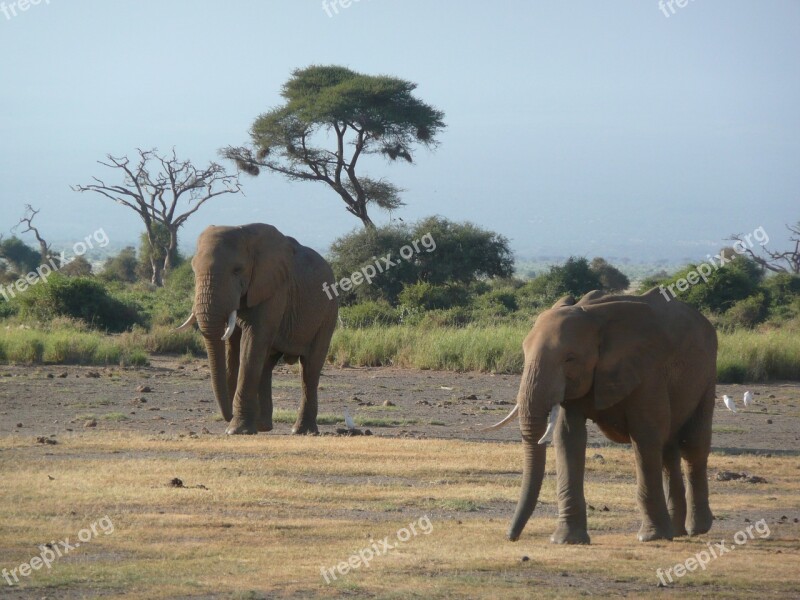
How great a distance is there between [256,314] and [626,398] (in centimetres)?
685

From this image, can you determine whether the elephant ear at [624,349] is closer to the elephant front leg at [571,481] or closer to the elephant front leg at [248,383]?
the elephant front leg at [571,481]

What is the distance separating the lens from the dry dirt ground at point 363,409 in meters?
14.6

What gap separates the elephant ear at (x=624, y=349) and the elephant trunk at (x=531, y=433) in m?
0.50

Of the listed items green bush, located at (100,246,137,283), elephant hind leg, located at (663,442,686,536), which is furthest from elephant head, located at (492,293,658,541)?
green bush, located at (100,246,137,283)

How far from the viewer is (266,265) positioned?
15.8 metres

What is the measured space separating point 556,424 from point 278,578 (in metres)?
2.61

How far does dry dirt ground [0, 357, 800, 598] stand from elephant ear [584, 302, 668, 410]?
1.28m

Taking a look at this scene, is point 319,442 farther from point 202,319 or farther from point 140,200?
point 140,200

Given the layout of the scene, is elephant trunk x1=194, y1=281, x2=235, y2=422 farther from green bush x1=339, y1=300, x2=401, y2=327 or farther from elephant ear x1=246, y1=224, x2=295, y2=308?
green bush x1=339, y1=300, x2=401, y2=327

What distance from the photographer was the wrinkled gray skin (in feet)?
31.0

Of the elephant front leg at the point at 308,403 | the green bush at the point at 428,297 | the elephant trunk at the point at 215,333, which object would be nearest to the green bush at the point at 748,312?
the green bush at the point at 428,297

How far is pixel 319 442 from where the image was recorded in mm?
15188

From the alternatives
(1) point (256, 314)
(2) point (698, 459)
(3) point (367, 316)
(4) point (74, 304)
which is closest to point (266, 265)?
(1) point (256, 314)

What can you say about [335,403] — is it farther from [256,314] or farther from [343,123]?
[343,123]
